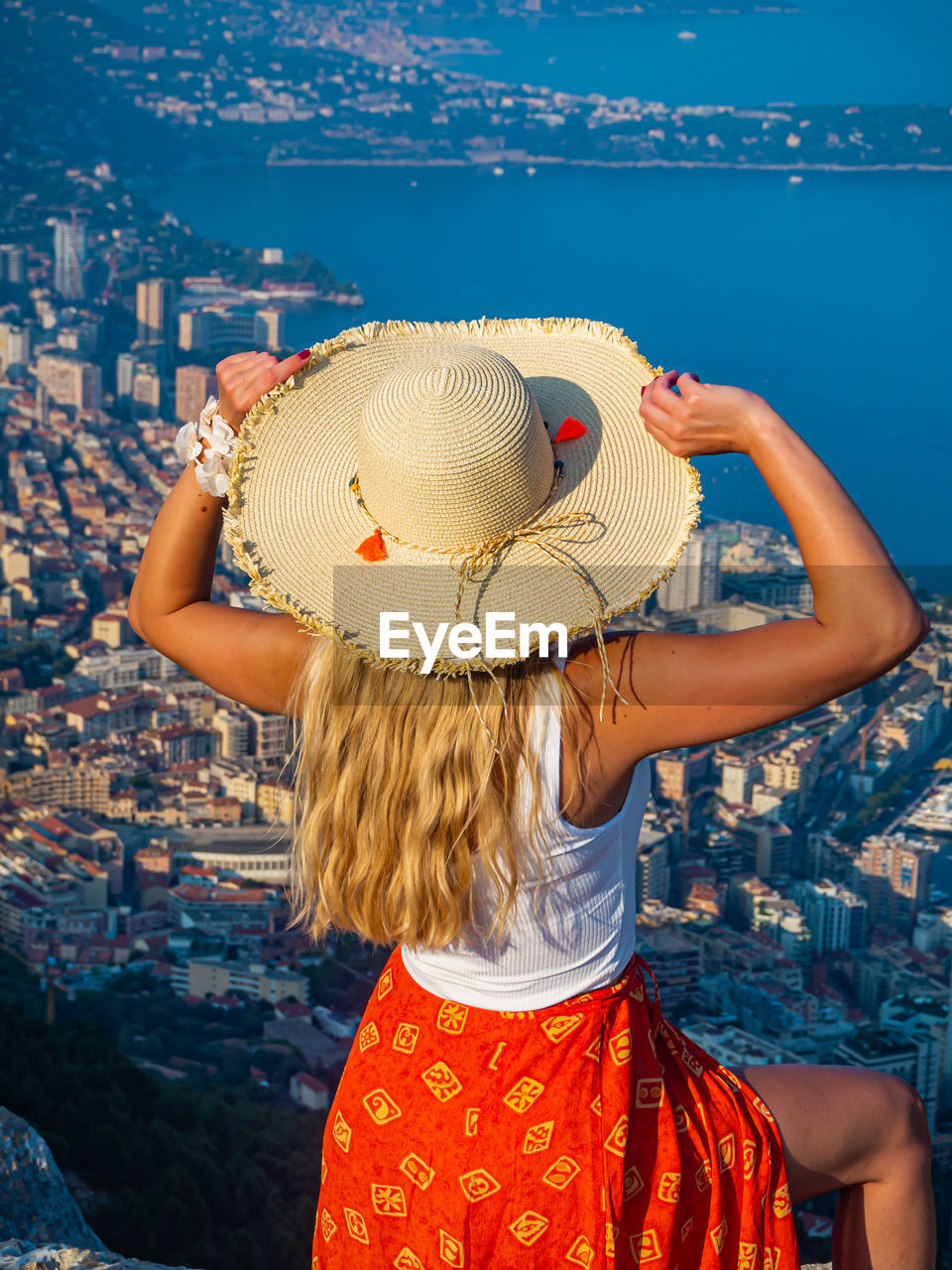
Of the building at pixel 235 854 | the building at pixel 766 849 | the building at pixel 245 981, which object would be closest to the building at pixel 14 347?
the building at pixel 235 854

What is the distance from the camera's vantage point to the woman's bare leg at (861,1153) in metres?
0.82

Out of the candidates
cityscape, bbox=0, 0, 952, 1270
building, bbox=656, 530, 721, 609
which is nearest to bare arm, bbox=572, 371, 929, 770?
cityscape, bbox=0, 0, 952, 1270

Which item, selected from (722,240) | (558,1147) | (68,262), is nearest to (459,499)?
(558,1147)

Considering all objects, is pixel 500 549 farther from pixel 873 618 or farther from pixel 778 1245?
pixel 778 1245

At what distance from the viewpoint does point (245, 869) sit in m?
11.5

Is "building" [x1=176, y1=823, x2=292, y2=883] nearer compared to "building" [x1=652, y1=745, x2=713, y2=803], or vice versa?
"building" [x1=176, y1=823, x2=292, y2=883]

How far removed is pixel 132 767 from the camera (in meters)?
13.4

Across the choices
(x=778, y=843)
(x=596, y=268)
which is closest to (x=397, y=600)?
(x=778, y=843)

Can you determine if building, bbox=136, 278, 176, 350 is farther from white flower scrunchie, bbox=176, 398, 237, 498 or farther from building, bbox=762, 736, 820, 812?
white flower scrunchie, bbox=176, 398, 237, 498

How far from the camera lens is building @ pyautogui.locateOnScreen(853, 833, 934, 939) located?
9.48m

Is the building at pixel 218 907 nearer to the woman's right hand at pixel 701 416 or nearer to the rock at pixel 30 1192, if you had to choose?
the rock at pixel 30 1192

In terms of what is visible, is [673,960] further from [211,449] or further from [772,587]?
[211,449]

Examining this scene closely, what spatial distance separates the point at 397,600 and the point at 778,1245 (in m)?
0.44

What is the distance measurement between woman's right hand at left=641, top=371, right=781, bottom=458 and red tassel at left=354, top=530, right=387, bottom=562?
0.16m
